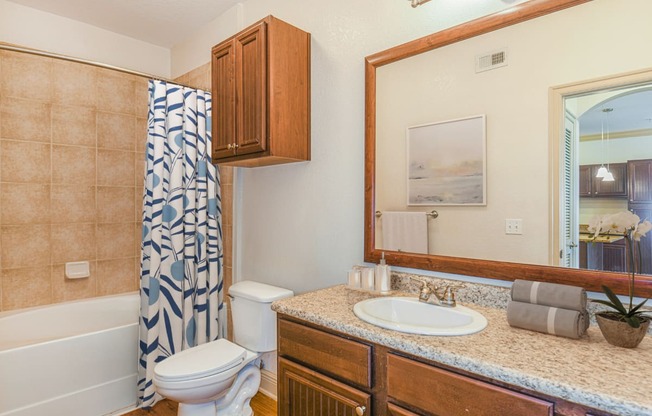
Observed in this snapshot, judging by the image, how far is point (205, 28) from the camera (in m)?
2.87

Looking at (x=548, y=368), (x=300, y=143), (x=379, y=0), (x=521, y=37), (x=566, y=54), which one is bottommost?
(x=548, y=368)

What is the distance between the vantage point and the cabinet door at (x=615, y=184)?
3.57 ft

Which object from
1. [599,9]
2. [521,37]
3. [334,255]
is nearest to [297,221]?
[334,255]

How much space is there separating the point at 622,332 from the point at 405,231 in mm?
833

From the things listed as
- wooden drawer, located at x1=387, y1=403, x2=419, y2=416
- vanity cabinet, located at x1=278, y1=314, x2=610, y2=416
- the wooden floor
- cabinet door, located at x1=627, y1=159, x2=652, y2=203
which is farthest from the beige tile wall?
cabinet door, located at x1=627, y1=159, x2=652, y2=203

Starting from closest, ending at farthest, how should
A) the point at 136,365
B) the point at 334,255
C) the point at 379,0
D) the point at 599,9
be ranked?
the point at 599,9 < the point at 379,0 < the point at 334,255 < the point at 136,365

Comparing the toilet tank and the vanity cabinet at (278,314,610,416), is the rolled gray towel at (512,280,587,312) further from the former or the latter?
the toilet tank

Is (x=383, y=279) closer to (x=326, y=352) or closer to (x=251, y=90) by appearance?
(x=326, y=352)

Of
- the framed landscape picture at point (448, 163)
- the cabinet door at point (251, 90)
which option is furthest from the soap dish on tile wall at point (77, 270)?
the framed landscape picture at point (448, 163)

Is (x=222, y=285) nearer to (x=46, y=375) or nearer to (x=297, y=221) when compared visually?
(x=297, y=221)

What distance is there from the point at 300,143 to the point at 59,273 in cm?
214

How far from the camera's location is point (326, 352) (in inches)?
49.7

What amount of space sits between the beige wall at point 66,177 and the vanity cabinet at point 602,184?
10.2 feet

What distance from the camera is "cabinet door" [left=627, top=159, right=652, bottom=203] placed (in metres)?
1.06
